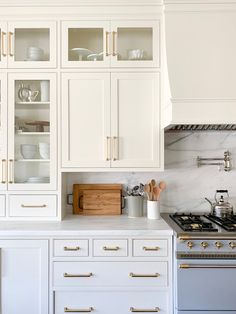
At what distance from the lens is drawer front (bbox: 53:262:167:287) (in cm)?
186

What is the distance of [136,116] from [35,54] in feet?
3.01

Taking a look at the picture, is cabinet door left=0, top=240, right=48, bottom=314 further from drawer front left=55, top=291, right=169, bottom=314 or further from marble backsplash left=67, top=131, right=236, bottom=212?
marble backsplash left=67, top=131, right=236, bottom=212

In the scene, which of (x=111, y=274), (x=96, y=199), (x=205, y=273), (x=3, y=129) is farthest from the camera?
(x=96, y=199)

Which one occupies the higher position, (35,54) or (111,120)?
(35,54)

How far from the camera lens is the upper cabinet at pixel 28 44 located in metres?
2.12

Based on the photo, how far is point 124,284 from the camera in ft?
6.08

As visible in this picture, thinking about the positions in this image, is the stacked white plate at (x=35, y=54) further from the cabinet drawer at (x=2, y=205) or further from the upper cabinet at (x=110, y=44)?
the cabinet drawer at (x=2, y=205)

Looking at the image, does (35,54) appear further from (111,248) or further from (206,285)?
(206,285)

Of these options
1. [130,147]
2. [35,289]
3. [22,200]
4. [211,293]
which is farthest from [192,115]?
[35,289]

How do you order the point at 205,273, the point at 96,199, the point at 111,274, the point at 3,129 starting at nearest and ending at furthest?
the point at 205,273, the point at 111,274, the point at 3,129, the point at 96,199

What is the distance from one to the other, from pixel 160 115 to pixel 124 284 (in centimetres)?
124

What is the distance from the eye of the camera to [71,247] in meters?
1.87

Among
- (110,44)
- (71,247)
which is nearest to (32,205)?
(71,247)

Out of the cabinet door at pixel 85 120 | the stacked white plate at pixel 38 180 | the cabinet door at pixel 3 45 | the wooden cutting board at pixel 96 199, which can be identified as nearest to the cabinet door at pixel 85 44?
the cabinet door at pixel 85 120
